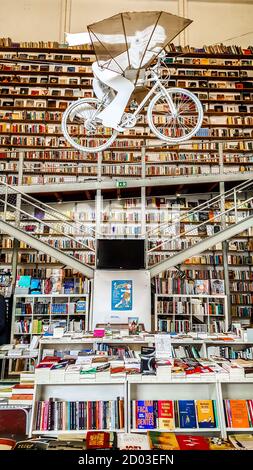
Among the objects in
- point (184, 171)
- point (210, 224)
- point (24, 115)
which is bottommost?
point (210, 224)

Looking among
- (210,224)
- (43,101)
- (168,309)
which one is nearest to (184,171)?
(210,224)

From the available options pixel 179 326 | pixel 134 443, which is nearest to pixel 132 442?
pixel 134 443

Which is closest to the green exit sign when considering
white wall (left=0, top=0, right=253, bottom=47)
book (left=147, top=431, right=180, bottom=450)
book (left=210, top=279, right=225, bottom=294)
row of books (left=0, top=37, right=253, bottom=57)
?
book (left=210, top=279, right=225, bottom=294)

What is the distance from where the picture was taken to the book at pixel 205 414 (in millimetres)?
2014

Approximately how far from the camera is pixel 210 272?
21.5 ft

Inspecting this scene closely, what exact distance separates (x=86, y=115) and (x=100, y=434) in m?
3.06

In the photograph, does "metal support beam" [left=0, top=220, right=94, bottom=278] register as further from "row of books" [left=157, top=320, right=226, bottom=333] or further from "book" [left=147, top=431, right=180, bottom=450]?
"book" [left=147, top=431, right=180, bottom=450]

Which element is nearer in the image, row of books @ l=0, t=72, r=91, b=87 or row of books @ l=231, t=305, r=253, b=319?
row of books @ l=231, t=305, r=253, b=319

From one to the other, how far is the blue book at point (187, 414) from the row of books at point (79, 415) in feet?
1.17

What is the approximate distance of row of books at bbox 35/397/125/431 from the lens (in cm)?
Answer: 202

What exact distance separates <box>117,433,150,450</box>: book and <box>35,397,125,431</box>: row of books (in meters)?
0.29

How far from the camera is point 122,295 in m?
5.25

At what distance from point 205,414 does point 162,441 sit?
479 mm

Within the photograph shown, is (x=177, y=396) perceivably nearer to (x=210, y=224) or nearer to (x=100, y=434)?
(x=100, y=434)
